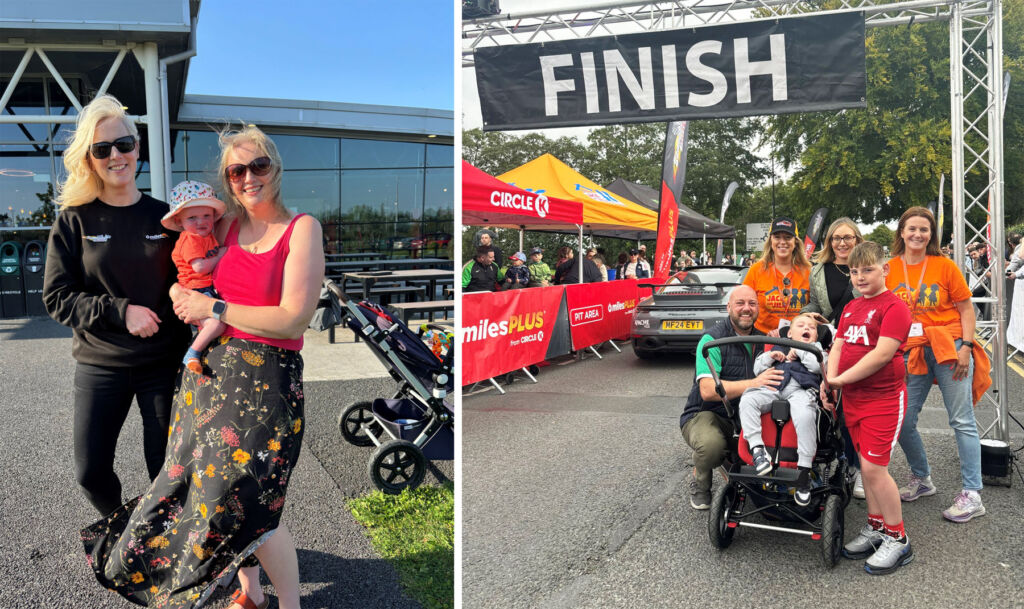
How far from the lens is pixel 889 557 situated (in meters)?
3.48

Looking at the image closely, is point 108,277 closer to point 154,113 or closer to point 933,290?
point 933,290

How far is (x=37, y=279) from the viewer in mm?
12273

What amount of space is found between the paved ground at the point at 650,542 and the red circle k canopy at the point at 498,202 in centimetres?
309

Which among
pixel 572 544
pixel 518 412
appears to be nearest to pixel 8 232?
pixel 518 412

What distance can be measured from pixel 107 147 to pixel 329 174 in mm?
12699

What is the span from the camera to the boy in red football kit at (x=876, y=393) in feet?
11.5

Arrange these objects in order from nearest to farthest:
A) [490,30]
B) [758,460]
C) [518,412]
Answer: [758,460] < [490,30] < [518,412]

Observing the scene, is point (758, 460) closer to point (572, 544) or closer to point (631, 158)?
point (572, 544)

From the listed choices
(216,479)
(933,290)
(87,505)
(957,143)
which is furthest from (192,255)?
(957,143)

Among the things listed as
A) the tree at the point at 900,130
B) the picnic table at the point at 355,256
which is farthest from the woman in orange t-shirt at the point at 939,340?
the tree at the point at 900,130

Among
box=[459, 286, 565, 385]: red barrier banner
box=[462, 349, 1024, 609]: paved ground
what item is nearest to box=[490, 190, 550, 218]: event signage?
box=[459, 286, 565, 385]: red barrier banner

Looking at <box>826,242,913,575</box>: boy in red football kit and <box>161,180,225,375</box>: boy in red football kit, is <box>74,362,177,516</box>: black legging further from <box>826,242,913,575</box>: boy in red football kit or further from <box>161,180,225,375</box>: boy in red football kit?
<box>826,242,913,575</box>: boy in red football kit

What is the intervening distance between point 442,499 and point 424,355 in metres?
0.85

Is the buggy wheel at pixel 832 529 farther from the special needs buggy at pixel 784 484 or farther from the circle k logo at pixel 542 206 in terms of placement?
the circle k logo at pixel 542 206
